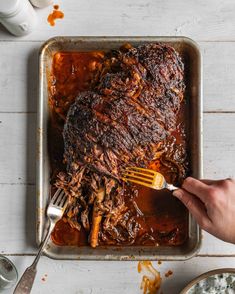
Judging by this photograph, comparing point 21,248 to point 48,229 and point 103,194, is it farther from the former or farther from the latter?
point 103,194

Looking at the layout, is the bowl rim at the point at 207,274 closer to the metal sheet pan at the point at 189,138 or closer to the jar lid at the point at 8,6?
the metal sheet pan at the point at 189,138

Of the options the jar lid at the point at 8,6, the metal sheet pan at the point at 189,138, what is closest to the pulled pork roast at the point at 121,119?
the metal sheet pan at the point at 189,138

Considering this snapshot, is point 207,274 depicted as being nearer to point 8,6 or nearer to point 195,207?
point 195,207

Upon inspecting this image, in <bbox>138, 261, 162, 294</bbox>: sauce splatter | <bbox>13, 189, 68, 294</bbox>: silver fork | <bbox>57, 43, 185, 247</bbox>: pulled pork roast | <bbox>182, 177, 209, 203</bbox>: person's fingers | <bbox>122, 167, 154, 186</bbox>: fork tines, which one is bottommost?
<bbox>138, 261, 162, 294</bbox>: sauce splatter

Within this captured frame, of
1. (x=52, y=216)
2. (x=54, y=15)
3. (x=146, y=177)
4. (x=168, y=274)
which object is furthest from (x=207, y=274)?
(x=54, y=15)

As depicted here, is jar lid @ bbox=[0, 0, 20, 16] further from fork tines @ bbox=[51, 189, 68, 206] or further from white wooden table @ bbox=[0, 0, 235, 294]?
fork tines @ bbox=[51, 189, 68, 206]

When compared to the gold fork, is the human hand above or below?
below

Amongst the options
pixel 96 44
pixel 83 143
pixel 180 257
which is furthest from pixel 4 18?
pixel 180 257

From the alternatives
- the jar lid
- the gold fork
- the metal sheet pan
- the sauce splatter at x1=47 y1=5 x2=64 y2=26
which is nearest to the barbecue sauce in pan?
the metal sheet pan
